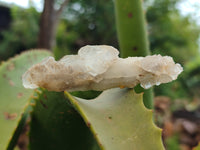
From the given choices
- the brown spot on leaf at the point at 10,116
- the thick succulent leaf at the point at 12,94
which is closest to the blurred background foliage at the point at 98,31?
the thick succulent leaf at the point at 12,94

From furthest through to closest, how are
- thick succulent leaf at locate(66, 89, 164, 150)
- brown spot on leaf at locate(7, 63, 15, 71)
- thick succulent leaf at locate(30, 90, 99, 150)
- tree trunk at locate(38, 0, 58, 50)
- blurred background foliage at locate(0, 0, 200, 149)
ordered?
blurred background foliage at locate(0, 0, 200, 149)
tree trunk at locate(38, 0, 58, 50)
brown spot on leaf at locate(7, 63, 15, 71)
thick succulent leaf at locate(30, 90, 99, 150)
thick succulent leaf at locate(66, 89, 164, 150)

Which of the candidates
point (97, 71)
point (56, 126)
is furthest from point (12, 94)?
point (97, 71)

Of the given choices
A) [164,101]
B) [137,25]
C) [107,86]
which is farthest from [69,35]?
[107,86]

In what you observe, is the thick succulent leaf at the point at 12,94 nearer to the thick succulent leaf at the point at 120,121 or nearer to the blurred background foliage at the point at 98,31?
the thick succulent leaf at the point at 120,121

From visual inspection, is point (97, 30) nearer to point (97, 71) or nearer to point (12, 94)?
point (12, 94)

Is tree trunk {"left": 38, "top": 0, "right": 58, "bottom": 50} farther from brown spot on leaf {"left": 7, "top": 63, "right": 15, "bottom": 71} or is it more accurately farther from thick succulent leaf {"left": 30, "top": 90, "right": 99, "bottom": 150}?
thick succulent leaf {"left": 30, "top": 90, "right": 99, "bottom": 150}

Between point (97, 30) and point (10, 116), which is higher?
point (10, 116)

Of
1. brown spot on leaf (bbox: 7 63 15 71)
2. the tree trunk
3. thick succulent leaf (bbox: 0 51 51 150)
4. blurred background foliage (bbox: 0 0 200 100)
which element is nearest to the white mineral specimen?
thick succulent leaf (bbox: 0 51 51 150)
